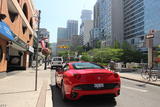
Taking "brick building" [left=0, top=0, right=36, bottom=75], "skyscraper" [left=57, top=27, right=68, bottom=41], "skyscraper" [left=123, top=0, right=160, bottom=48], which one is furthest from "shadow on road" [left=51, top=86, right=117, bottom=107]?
"skyscraper" [left=57, top=27, right=68, bottom=41]

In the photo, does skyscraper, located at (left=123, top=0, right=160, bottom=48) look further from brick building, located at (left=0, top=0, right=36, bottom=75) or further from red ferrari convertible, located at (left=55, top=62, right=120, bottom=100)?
red ferrari convertible, located at (left=55, top=62, right=120, bottom=100)

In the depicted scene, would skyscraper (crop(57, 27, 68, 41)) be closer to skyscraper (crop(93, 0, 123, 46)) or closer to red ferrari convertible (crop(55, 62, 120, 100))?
skyscraper (crop(93, 0, 123, 46))

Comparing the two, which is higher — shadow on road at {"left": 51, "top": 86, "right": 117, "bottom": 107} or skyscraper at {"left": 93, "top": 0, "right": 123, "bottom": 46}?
skyscraper at {"left": 93, "top": 0, "right": 123, "bottom": 46}

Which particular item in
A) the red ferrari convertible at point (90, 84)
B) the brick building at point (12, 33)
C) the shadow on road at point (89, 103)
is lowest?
the shadow on road at point (89, 103)

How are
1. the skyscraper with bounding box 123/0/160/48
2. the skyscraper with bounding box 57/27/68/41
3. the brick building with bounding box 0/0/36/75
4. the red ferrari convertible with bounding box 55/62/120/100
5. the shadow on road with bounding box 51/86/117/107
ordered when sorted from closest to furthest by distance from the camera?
the red ferrari convertible with bounding box 55/62/120/100
the shadow on road with bounding box 51/86/117/107
the brick building with bounding box 0/0/36/75
the skyscraper with bounding box 123/0/160/48
the skyscraper with bounding box 57/27/68/41

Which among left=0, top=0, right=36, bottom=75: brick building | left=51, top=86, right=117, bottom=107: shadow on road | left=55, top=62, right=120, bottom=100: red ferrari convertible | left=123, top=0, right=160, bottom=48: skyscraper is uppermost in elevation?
left=123, top=0, right=160, bottom=48: skyscraper

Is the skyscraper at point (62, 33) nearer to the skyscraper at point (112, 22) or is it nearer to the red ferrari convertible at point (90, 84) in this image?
the skyscraper at point (112, 22)

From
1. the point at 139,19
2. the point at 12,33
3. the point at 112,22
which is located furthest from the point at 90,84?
the point at 112,22

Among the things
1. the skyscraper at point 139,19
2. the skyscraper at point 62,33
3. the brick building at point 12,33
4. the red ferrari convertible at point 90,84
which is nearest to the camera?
the red ferrari convertible at point 90,84

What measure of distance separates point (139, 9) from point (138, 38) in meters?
17.8

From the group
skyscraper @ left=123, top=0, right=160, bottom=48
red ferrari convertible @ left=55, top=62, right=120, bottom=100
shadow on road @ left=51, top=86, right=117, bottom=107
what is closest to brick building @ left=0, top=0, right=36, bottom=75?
shadow on road @ left=51, top=86, right=117, bottom=107

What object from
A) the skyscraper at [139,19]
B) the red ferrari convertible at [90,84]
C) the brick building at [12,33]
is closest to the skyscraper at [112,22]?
the skyscraper at [139,19]

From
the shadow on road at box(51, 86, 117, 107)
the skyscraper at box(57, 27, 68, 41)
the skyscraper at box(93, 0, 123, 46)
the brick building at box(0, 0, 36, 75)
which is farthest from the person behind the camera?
the skyscraper at box(57, 27, 68, 41)

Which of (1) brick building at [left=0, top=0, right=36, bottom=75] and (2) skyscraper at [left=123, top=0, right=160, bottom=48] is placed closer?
(1) brick building at [left=0, top=0, right=36, bottom=75]
